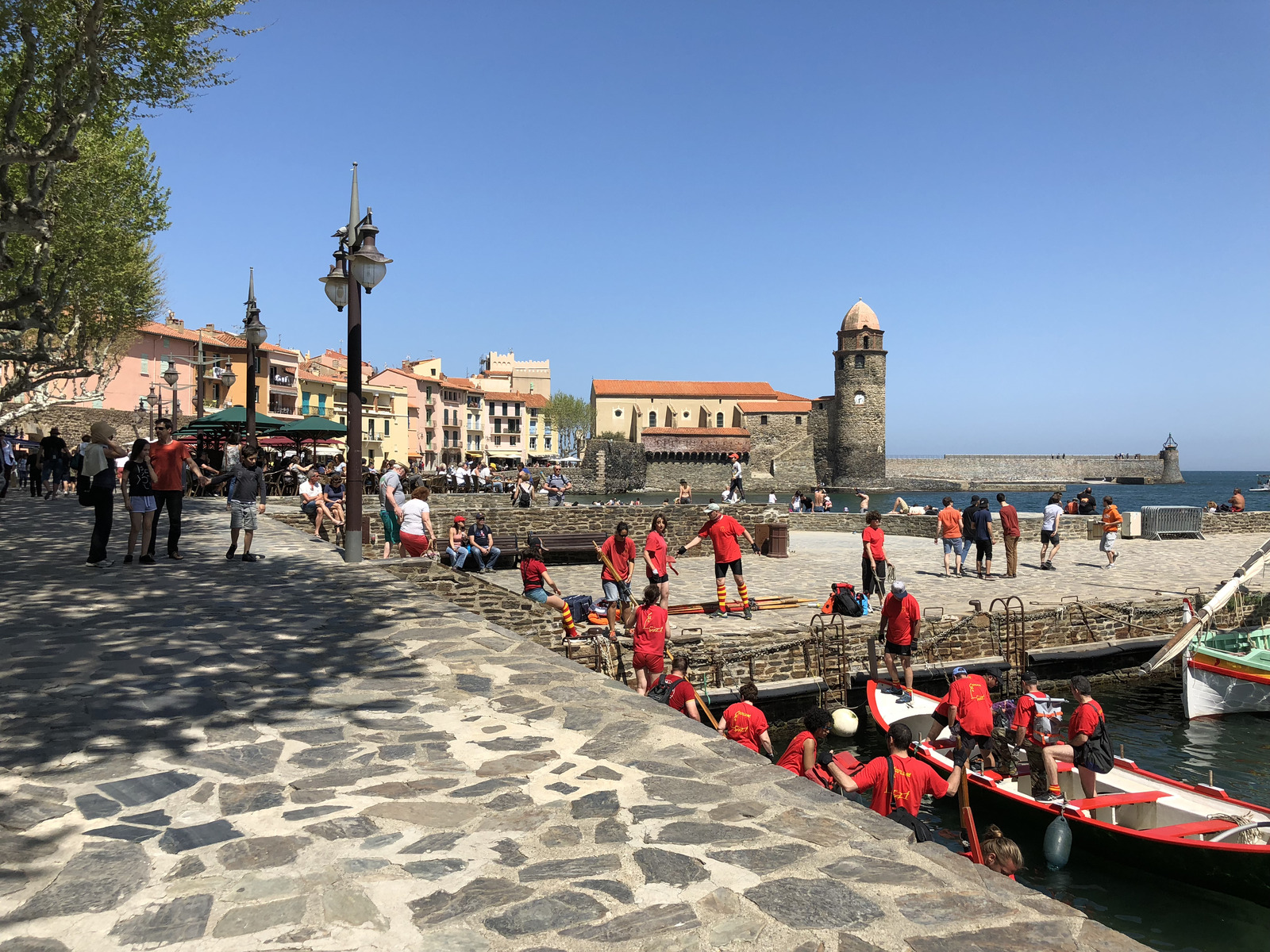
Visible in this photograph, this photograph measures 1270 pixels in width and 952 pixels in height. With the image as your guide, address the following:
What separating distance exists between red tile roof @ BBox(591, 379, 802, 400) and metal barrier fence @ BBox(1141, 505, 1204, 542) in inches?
2938

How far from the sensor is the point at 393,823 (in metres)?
3.69

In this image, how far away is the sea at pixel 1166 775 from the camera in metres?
7.63

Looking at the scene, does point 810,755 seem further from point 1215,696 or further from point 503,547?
point 503,547

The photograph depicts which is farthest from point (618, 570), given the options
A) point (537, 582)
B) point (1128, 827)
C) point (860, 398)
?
point (860, 398)

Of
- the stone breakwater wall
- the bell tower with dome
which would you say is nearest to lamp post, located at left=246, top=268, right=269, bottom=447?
the bell tower with dome

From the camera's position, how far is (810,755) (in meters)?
7.31

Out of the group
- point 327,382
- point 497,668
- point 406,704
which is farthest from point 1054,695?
point 327,382

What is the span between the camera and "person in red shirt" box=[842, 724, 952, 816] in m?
6.79

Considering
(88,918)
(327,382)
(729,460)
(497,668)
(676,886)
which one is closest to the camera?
(88,918)

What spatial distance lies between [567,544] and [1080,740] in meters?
12.8

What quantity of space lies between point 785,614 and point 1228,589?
288 inches

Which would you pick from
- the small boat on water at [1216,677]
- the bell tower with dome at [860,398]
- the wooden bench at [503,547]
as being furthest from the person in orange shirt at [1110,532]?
the bell tower with dome at [860,398]

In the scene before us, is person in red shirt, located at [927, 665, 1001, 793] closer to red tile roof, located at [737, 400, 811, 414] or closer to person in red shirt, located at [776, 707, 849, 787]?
person in red shirt, located at [776, 707, 849, 787]

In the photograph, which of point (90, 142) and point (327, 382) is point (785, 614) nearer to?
point (90, 142)
